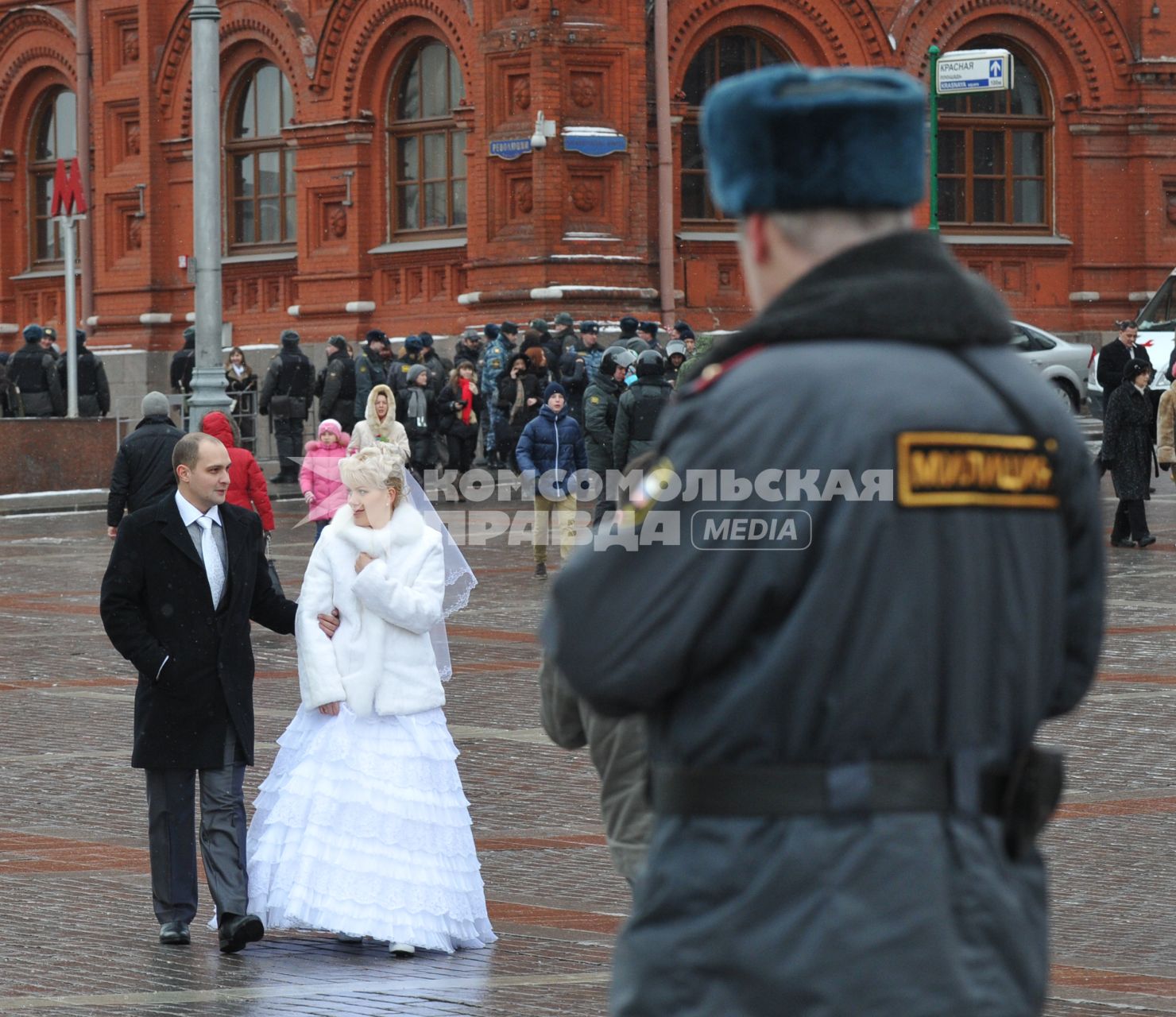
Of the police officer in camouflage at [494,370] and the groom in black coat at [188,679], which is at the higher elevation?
the police officer in camouflage at [494,370]

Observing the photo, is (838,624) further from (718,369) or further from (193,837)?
(193,837)

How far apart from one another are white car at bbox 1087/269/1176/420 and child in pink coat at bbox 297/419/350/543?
14063mm

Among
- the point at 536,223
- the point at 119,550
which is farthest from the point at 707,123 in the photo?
the point at 536,223

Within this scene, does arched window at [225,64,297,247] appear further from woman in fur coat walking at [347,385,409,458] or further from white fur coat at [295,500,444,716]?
white fur coat at [295,500,444,716]

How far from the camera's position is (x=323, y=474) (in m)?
16.8

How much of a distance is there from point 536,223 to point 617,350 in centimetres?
733

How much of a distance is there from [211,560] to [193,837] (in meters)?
0.94

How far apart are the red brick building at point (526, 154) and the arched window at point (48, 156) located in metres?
1.18

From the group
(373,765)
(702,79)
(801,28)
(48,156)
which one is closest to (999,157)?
(801,28)

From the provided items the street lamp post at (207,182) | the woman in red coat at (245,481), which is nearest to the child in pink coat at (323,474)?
the woman in red coat at (245,481)

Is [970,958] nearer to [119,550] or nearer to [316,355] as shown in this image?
[119,550]

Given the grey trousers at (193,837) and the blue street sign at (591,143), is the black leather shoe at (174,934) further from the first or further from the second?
the blue street sign at (591,143)

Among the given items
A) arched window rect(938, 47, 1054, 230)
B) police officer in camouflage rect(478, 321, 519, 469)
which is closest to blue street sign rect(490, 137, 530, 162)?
police officer in camouflage rect(478, 321, 519, 469)

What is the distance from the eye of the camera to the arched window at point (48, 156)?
131 ft
